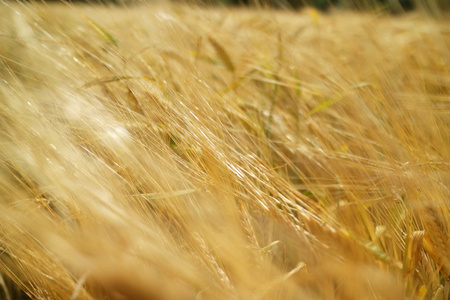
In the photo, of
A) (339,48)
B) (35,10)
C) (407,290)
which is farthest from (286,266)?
(339,48)

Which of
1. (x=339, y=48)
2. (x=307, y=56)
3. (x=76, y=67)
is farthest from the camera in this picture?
(x=339, y=48)

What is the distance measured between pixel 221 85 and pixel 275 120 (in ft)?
0.69

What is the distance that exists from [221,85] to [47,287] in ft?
1.57

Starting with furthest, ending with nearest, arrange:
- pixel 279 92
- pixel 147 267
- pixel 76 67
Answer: pixel 279 92, pixel 76 67, pixel 147 267

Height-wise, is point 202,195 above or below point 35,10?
below

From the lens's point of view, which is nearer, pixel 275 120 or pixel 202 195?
pixel 202 195

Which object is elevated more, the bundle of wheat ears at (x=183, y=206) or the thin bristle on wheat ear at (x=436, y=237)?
the bundle of wheat ears at (x=183, y=206)

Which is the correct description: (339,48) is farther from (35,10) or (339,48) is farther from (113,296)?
(113,296)

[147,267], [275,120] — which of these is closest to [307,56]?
[275,120]

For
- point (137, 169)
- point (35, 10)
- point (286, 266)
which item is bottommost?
point (286, 266)

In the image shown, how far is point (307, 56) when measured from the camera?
772 millimetres

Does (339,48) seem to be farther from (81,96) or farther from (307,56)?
(81,96)

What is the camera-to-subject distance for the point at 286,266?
33 cm

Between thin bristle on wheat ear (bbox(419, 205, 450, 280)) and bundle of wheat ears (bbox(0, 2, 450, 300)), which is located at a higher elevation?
bundle of wheat ears (bbox(0, 2, 450, 300))
